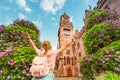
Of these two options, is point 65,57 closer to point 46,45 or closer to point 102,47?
point 102,47

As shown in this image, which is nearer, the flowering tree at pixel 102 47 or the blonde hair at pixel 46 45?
the blonde hair at pixel 46 45

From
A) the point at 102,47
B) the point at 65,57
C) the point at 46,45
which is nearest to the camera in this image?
the point at 46,45

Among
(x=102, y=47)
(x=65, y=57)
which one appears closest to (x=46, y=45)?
(x=102, y=47)

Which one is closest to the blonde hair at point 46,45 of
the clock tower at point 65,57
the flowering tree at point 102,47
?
the flowering tree at point 102,47

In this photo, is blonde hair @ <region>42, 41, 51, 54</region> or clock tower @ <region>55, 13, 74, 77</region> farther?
clock tower @ <region>55, 13, 74, 77</region>

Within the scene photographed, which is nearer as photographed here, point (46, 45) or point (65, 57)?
point (46, 45)

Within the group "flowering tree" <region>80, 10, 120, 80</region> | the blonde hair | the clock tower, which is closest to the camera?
the blonde hair

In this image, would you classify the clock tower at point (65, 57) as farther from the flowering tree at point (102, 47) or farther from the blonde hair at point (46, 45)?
the blonde hair at point (46, 45)

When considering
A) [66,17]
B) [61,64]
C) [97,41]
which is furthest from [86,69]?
[66,17]

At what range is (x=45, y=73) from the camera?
3213 mm

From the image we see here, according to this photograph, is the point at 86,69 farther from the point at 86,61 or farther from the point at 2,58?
the point at 2,58

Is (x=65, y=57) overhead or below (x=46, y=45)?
overhead

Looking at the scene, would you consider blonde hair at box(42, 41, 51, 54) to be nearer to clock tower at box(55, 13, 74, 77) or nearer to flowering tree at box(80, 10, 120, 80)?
flowering tree at box(80, 10, 120, 80)

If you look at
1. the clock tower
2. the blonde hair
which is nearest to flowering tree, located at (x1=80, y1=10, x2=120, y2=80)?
the blonde hair
